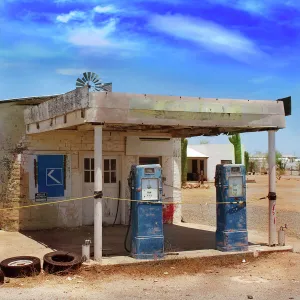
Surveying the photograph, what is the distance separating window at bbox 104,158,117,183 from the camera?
44.3ft

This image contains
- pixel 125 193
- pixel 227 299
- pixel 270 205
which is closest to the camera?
pixel 227 299

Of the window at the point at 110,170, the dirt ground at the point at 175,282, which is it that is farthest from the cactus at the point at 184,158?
the dirt ground at the point at 175,282

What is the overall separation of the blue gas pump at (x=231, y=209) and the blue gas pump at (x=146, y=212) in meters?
1.41

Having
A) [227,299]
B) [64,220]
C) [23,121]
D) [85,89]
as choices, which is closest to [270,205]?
[227,299]

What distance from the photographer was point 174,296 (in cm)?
686

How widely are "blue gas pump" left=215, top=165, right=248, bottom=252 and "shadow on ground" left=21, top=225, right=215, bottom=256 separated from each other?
74cm

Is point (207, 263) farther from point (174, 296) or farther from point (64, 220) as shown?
point (64, 220)

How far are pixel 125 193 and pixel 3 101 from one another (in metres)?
4.10

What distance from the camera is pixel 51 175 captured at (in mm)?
12719

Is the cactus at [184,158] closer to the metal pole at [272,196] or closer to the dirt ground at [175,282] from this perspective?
the metal pole at [272,196]

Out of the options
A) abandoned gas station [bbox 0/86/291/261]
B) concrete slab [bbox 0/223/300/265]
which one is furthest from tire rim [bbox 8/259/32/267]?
abandoned gas station [bbox 0/86/291/261]

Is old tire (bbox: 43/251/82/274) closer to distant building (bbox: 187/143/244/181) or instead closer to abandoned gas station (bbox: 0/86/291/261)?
abandoned gas station (bbox: 0/86/291/261)

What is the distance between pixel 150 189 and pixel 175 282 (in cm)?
191

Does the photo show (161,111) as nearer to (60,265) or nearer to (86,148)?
(60,265)
